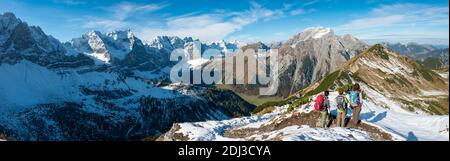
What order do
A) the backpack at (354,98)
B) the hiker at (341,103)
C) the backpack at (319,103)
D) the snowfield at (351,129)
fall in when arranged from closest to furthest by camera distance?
the snowfield at (351,129) < the backpack at (319,103) < the hiker at (341,103) < the backpack at (354,98)

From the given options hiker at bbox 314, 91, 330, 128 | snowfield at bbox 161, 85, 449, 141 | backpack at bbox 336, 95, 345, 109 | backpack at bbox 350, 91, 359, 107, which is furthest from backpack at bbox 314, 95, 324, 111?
backpack at bbox 350, 91, 359, 107

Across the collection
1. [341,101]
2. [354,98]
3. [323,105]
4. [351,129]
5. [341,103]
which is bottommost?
[351,129]

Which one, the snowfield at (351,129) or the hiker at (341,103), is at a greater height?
the hiker at (341,103)

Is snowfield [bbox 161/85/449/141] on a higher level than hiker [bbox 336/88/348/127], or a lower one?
lower

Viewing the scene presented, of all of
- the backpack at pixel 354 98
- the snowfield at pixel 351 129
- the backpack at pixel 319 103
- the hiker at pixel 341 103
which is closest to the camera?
A: the snowfield at pixel 351 129

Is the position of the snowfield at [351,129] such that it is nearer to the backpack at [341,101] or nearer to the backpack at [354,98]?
the backpack at [341,101]

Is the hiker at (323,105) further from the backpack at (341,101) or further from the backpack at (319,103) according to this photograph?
the backpack at (341,101)

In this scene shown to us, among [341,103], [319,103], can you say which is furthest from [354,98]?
[319,103]

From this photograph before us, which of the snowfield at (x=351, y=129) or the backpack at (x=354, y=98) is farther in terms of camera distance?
the backpack at (x=354, y=98)

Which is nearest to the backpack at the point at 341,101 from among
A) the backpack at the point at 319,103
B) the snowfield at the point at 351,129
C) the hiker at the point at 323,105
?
the hiker at the point at 323,105

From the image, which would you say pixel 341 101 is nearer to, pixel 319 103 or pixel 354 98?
pixel 354 98

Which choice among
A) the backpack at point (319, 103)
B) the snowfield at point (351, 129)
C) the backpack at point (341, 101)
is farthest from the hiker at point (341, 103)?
the snowfield at point (351, 129)

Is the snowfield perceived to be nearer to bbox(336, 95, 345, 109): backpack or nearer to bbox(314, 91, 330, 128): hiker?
bbox(314, 91, 330, 128): hiker
